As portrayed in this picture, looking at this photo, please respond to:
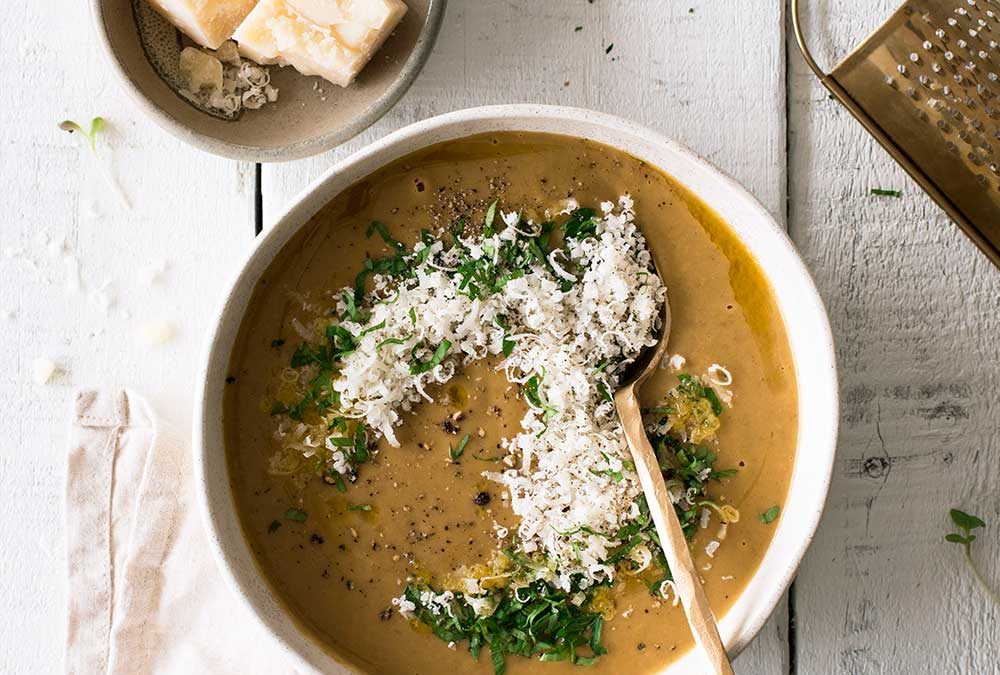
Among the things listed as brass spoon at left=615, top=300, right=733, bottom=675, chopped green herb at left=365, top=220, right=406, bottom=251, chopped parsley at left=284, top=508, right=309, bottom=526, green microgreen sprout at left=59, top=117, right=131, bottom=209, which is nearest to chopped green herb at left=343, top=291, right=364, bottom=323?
chopped green herb at left=365, top=220, right=406, bottom=251

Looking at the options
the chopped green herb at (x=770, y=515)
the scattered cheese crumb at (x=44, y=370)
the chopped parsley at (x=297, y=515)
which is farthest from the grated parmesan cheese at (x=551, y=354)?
the scattered cheese crumb at (x=44, y=370)

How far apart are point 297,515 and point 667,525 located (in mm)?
724

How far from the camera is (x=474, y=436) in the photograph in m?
1.96

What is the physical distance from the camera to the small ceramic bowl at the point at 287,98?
6.55 ft

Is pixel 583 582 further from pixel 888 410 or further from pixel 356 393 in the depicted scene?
pixel 888 410

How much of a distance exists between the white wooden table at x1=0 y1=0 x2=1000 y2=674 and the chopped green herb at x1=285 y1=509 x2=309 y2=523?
42 centimetres

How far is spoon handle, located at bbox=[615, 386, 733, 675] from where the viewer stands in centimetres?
183

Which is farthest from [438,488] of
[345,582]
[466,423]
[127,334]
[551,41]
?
[551,41]

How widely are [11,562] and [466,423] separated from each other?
3.65 feet

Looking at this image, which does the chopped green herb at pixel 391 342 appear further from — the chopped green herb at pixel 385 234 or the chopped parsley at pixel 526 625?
the chopped parsley at pixel 526 625

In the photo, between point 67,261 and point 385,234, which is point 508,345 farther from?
point 67,261

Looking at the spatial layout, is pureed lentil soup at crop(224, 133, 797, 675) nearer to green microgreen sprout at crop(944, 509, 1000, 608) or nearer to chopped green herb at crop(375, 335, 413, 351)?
chopped green herb at crop(375, 335, 413, 351)

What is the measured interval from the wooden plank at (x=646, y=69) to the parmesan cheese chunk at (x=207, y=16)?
0.30m

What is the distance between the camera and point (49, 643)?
7.32ft
